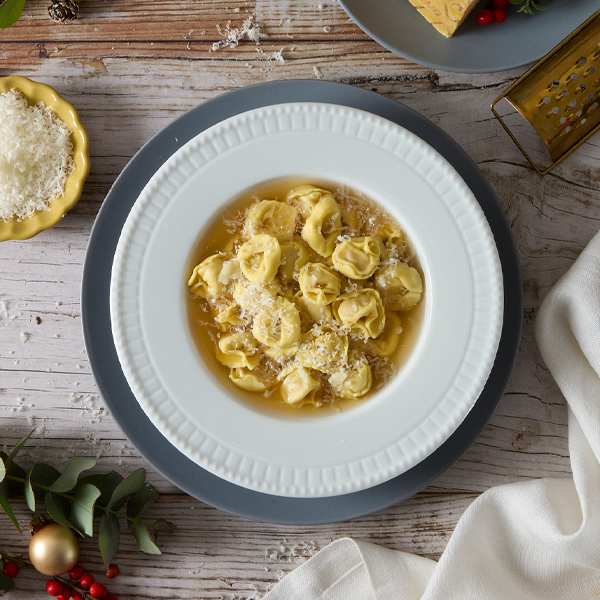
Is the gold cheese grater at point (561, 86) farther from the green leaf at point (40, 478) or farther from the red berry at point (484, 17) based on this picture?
the green leaf at point (40, 478)

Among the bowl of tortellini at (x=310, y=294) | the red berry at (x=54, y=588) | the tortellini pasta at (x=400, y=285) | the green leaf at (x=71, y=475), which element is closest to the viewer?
the bowl of tortellini at (x=310, y=294)

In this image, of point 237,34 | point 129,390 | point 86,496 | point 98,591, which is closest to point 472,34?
point 237,34

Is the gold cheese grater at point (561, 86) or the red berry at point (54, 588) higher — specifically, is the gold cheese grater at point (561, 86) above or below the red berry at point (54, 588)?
above

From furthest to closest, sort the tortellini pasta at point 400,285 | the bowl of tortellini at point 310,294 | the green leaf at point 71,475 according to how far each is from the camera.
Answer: the green leaf at point 71,475 < the tortellini pasta at point 400,285 < the bowl of tortellini at point 310,294

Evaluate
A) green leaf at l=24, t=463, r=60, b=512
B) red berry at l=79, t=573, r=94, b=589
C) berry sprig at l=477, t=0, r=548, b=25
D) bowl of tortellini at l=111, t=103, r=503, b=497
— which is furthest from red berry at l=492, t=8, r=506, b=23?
red berry at l=79, t=573, r=94, b=589

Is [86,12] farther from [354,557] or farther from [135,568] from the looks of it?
[354,557]

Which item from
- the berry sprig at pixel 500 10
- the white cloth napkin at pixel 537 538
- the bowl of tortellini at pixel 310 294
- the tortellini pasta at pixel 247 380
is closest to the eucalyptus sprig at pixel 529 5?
the berry sprig at pixel 500 10
